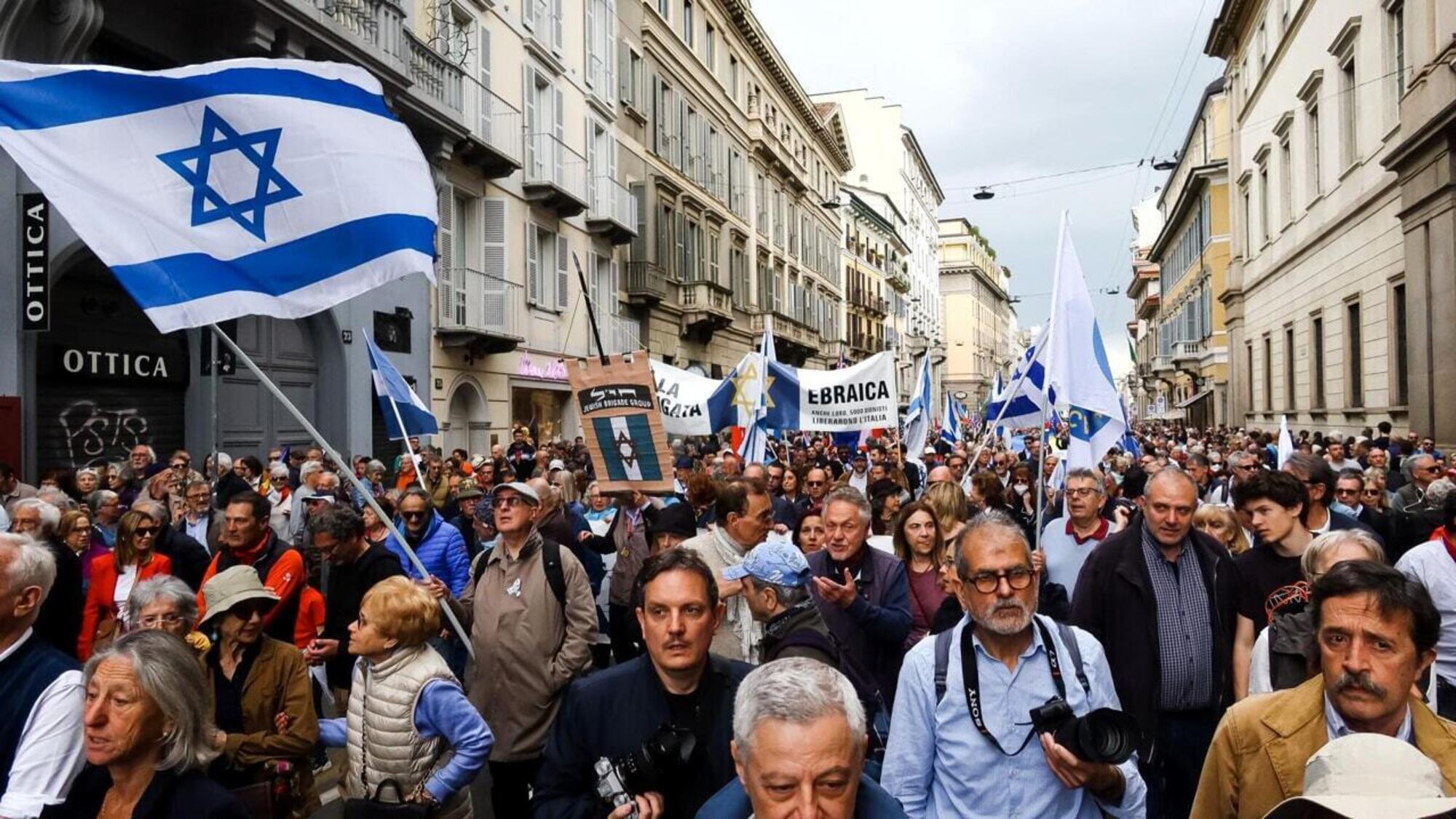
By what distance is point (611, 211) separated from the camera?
85.9 ft

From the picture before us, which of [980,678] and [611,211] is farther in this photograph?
[611,211]

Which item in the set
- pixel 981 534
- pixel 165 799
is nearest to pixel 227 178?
pixel 165 799

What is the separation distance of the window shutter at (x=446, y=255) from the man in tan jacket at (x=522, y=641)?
1450 cm

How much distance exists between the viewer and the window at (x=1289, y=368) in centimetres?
2833

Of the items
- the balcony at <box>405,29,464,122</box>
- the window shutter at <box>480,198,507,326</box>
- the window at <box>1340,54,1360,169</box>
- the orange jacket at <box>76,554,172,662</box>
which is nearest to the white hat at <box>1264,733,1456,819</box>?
the orange jacket at <box>76,554,172,662</box>

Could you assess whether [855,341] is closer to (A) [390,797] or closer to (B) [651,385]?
(B) [651,385]

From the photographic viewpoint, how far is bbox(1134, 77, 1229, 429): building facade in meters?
43.7

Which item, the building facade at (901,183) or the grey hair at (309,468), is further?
the building facade at (901,183)

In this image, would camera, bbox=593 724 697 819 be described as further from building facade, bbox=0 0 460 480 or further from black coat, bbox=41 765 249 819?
building facade, bbox=0 0 460 480

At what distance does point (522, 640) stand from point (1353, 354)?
22.3 metres

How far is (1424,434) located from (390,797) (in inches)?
702

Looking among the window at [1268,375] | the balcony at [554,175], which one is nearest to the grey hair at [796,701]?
the balcony at [554,175]

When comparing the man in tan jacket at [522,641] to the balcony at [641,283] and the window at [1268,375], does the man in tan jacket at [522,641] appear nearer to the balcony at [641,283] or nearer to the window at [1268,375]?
the balcony at [641,283]

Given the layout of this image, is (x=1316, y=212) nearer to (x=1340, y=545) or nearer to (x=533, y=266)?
(x=533, y=266)
